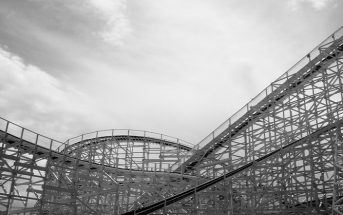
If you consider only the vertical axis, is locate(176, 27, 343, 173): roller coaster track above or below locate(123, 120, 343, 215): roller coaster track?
above

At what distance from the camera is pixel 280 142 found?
707 inches

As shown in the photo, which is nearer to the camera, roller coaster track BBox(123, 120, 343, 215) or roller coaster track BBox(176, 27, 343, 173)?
roller coaster track BBox(123, 120, 343, 215)

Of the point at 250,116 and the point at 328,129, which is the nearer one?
the point at 328,129

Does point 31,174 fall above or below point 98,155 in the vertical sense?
below

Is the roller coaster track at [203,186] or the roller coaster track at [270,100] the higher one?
the roller coaster track at [270,100]

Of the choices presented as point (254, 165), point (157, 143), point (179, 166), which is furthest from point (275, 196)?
point (157, 143)

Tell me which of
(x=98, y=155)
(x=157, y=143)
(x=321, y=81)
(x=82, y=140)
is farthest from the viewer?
(x=157, y=143)

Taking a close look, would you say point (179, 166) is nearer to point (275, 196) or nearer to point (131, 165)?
point (131, 165)

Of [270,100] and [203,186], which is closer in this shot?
[203,186]

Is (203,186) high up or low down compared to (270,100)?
down

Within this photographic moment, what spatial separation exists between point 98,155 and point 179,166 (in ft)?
19.5

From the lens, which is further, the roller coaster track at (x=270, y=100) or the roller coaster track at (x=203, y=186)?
the roller coaster track at (x=270, y=100)

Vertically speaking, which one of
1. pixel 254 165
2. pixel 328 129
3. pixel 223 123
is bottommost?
pixel 254 165

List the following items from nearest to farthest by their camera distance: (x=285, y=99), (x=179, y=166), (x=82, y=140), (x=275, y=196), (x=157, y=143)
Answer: (x=275, y=196), (x=285, y=99), (x=179, y=166), (x=82, y=140), (x=157, y=143)
